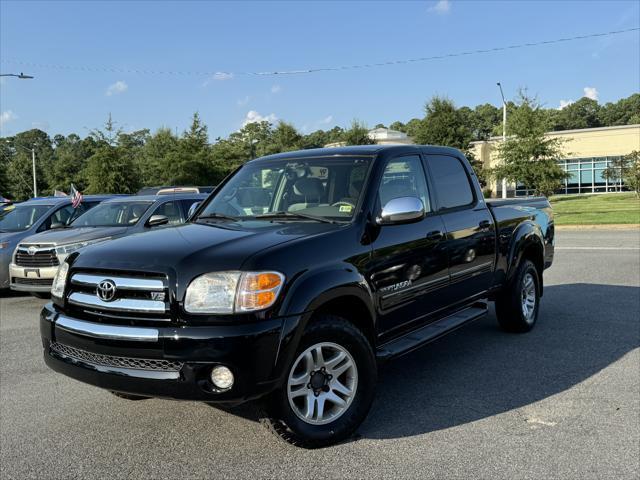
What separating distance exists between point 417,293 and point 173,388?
2.03m

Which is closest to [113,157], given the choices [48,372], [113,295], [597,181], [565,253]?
[565,253]

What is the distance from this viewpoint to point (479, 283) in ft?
Result: 17.8

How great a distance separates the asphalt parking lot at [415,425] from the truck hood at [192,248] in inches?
→ 46.3

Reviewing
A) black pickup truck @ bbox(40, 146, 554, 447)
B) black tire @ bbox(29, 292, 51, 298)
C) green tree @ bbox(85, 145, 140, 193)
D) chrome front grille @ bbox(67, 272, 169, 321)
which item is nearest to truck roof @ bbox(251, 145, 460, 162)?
black pickup truck @ bbox(40, 146, 554, 447)

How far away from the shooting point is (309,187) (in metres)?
4.55

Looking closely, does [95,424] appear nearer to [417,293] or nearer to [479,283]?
[417,293]

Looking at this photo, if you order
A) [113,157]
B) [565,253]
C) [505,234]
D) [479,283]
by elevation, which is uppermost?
[113,157]

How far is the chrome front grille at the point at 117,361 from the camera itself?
10.5ft

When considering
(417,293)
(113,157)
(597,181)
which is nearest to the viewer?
(417,293)

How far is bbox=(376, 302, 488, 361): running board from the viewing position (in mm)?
4113

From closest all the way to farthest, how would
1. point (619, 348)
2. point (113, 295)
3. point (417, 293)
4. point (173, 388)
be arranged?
1. point (173, 388)
2. point (113, 295)
3. point (417, 293)
4. point (619, 348)

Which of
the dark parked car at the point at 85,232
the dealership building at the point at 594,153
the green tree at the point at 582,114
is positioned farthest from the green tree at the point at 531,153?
the green tree at the point at 582,114

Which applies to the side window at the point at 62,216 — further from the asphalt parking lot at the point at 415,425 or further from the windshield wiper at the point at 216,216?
the windshield wiper at the point at 216,216

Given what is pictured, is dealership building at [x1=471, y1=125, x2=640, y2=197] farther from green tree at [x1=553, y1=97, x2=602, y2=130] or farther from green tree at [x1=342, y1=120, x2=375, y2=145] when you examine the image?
green tree at [x1=553, y1=97, x2=602, y2=130]
